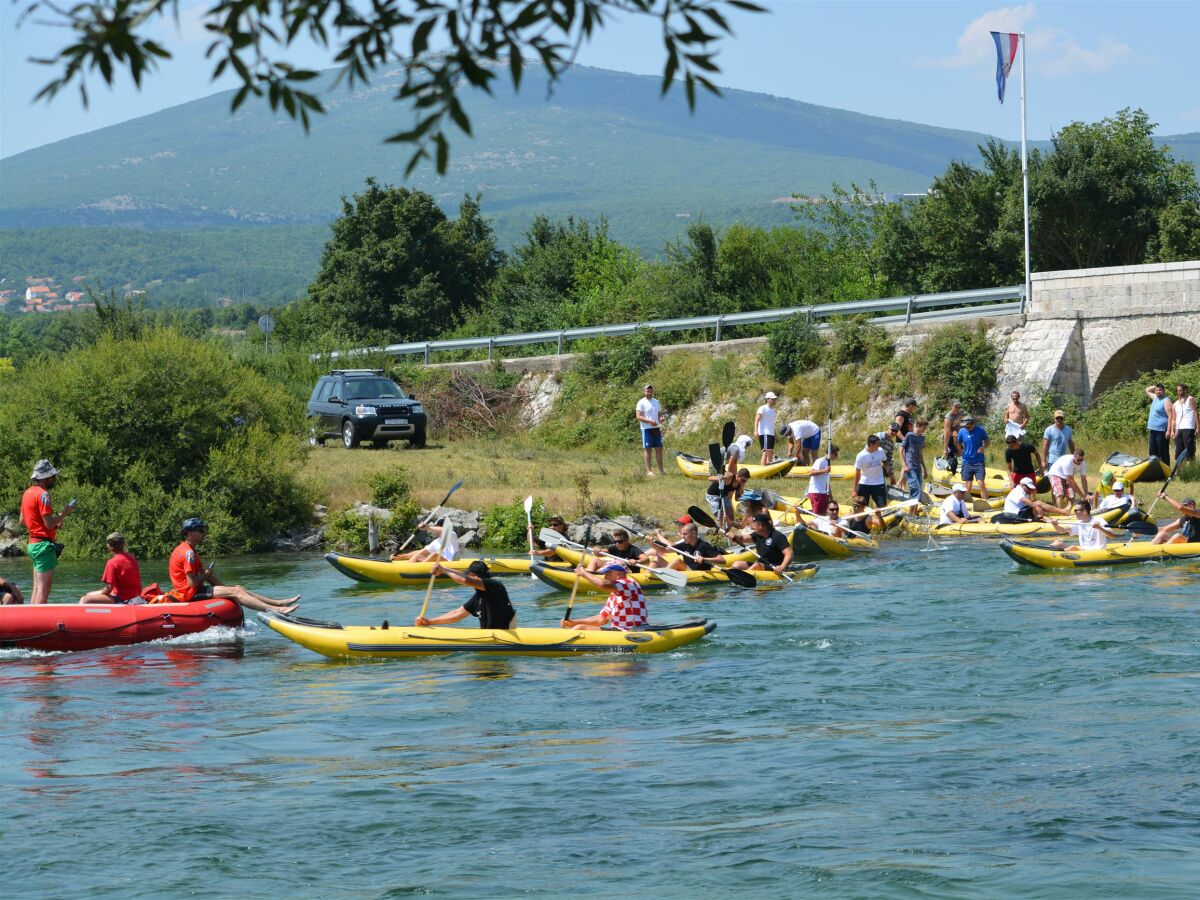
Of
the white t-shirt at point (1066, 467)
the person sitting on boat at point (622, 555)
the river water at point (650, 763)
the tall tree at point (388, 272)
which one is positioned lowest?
the river water at point (650, 763)

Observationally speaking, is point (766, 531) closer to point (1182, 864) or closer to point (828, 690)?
point (828, 690)

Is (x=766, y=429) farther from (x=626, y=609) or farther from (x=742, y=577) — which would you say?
(x=626, y=609)

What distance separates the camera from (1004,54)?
3403 cm

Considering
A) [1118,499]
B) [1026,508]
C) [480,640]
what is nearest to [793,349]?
[1026,508]

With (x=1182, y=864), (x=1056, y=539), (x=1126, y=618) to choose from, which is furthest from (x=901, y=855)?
Result: (x=1056, y=539)

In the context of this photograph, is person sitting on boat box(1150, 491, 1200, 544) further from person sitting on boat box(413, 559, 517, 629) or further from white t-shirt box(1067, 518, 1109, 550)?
person sitting on boat box(413, 559, 517, 629)

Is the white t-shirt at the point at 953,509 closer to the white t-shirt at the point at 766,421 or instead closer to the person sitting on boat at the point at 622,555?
the white t-shirt at the point at 766,421

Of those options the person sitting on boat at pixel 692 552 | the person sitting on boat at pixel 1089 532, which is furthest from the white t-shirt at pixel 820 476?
the person sitting on boat at pixel 1089 532

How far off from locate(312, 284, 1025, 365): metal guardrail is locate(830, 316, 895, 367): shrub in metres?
0.35

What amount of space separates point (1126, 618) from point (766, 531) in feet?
16.8

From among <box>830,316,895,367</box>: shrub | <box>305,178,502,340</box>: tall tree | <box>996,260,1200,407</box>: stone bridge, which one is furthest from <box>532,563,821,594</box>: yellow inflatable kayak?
<box>305,178,502,340</box>: tall tree

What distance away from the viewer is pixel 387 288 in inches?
2103

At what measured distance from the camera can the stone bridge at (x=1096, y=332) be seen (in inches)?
1178

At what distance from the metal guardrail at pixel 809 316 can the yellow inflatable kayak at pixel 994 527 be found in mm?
9423
